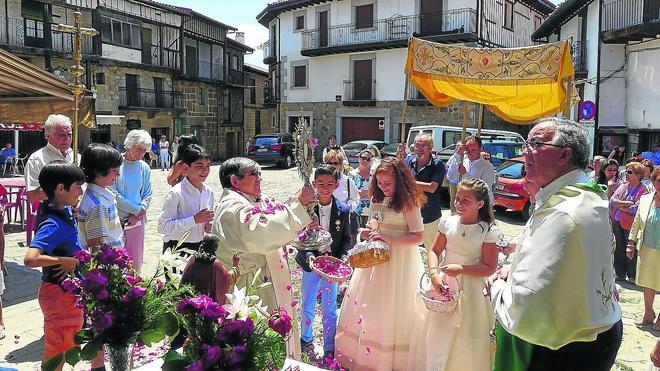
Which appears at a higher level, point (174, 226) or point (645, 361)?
point (174, 226)

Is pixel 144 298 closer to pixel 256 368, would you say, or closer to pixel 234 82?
pixel 256 368

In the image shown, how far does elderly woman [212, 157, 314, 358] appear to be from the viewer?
3184 millimetres

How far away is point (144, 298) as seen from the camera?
84.0 inches

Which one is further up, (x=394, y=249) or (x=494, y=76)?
(x=494, y=76)

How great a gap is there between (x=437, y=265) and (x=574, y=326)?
1.72 meters

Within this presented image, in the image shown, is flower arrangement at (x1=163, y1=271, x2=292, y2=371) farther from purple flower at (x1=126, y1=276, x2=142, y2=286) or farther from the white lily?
purple flower at (x1=126, y1=276, x2=142, y2=286)

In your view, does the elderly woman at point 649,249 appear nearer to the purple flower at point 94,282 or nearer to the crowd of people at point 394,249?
the crowd of people at point 394,249

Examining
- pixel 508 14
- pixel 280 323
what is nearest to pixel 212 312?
pixel 280 323

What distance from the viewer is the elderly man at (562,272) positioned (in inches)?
84.0

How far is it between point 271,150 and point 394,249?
19358mm

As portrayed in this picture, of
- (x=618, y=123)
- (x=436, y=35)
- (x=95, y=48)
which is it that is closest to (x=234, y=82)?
(x=95, y=48)

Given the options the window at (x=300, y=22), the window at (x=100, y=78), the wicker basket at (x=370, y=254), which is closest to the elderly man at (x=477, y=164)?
the wicker basket at (x=370, y=254)

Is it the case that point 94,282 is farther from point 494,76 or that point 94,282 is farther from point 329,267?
point 494,76

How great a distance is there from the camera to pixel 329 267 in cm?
412
